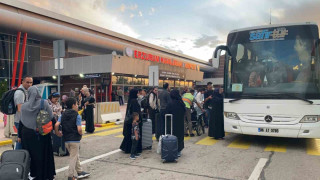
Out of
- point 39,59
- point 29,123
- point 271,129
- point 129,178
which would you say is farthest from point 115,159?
point 39,59

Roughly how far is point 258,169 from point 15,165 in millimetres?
4703

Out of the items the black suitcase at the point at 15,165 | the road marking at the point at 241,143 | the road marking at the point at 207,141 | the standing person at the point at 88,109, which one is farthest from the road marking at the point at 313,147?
the standing person at the point at 88,109

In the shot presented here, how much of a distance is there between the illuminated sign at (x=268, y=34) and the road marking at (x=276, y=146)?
3245 mm

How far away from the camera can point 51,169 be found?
4.68 metres

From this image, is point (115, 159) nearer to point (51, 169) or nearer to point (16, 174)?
point (51, 169)

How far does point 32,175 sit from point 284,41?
7199mm

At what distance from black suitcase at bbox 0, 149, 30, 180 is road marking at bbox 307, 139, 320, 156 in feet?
22.5

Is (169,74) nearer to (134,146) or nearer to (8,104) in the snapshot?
(134,146)

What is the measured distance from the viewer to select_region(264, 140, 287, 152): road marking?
24.2 feet

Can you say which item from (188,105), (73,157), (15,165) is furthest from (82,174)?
(188,105)

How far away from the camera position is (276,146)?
7.80m

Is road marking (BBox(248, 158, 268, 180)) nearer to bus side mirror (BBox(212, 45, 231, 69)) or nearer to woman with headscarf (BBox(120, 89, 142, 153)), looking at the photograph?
woman with headscarf (BBox(120, 89, 142, 153))

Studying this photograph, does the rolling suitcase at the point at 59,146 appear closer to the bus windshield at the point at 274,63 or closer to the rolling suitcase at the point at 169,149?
the rolling suitcase at the point at 169,149

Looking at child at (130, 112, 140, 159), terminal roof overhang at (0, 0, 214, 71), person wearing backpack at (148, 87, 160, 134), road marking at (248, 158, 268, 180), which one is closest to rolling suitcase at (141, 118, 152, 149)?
child at (130, 112, 140, 159)
